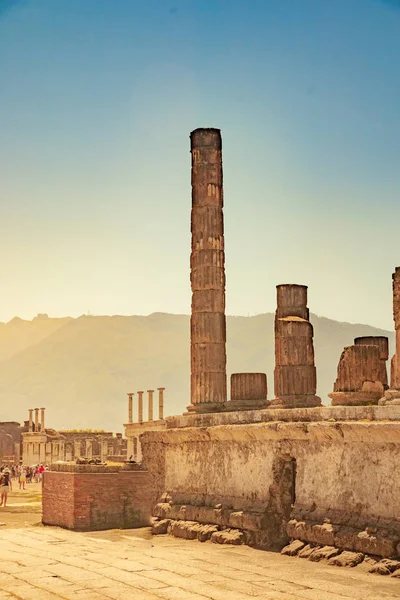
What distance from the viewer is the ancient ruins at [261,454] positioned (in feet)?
36.7

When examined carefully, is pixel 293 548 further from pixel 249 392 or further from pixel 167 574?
pixel 249 392

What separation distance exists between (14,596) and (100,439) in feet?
138

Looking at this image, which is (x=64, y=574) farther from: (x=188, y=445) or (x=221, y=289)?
(x=221, y=289)

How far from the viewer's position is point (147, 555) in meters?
12.1

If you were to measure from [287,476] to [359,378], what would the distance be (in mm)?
2133

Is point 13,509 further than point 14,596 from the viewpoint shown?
Yes

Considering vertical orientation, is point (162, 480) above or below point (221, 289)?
below

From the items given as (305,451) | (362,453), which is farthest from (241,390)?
(362,453)

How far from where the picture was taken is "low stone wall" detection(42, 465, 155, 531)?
15297 millimetres

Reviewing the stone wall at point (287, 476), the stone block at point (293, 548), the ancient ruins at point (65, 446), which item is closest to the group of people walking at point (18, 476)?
the ancient ruins at point (65, 446)

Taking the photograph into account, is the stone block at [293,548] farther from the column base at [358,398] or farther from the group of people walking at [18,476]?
the group of people walking at [18,476]

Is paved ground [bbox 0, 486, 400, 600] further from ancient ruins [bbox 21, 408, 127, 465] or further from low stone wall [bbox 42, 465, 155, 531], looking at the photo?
ancient ruins [bbox 21, 408, 127, 465]

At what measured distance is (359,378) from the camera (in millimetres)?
14180

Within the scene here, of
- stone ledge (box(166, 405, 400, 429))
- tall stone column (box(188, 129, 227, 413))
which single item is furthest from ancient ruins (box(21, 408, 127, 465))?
stone ledge (box(166, 405, 400, 429))
